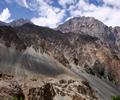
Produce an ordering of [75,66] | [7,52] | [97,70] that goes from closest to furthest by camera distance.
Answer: [7,52]
[75,66]
[97,70]

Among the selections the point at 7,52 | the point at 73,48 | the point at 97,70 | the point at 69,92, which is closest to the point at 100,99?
the point at 69,92

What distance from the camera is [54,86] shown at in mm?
101250

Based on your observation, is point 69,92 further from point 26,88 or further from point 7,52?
point 7,52

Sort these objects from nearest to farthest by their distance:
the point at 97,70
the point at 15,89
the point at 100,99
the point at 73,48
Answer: the point at 15,89 < the point at 100,99 < the point at 97,70 < the point at 73,48

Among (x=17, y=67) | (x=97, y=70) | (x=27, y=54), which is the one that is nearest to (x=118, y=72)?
(x=97, y=70)

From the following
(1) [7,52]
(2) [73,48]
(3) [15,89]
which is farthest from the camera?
(2) [73,48]

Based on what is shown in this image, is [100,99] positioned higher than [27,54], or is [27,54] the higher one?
[27,54]

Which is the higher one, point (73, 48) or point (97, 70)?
point (73, 48)

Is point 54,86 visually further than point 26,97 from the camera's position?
Yes

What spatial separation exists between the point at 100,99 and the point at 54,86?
1906 centimetres

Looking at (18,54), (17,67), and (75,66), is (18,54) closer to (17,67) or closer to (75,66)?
(17,67)

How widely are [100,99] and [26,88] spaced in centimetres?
2914

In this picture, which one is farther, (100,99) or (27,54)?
(27,54)

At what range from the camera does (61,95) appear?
99.6 m
